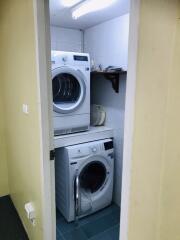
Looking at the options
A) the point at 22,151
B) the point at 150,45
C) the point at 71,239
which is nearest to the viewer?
the point at 150,45

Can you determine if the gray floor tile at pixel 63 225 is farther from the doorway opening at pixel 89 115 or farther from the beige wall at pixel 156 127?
the beige wall at pixel 156 127

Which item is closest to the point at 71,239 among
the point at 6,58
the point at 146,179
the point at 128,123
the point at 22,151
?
the point at 22,151

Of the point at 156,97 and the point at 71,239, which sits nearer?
the point at 156,97

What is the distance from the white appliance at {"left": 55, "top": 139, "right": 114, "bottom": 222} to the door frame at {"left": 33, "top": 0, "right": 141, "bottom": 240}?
23.4 inches

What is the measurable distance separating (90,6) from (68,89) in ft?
2.74

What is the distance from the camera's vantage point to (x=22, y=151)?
5.97ft

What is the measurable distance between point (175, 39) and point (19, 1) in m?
1.14

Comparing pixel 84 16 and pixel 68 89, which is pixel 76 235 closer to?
pixel 68 89

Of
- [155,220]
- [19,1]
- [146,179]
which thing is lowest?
[155,220]

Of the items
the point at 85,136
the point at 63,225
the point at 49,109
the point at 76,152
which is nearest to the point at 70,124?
the point at 85,136

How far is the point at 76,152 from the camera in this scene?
6.66 feet

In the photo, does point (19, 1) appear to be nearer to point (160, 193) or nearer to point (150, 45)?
point (150, 45)

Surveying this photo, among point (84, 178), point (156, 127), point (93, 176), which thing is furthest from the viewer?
point (93, 176)

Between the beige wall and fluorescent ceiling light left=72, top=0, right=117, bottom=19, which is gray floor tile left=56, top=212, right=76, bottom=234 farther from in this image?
fluorescent ceiling light left=72, top=0, right=117, bottom=19
